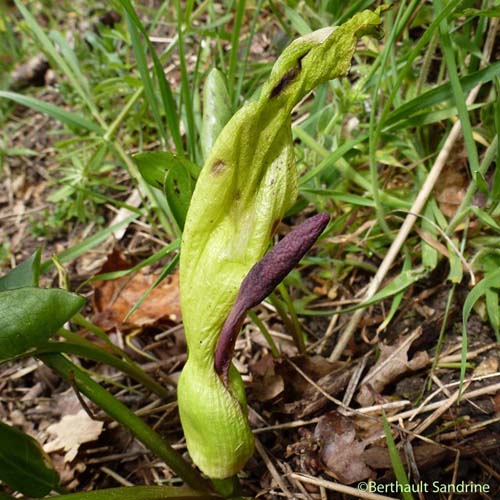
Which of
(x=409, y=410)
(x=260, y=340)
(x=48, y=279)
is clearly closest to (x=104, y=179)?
(x=48, y=279)

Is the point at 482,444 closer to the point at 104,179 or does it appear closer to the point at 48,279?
the point at 48,279

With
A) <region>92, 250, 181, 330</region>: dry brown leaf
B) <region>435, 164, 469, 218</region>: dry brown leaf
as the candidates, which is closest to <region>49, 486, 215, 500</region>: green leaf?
<region>92, 250, 181, 330</region>: dry brown leaf

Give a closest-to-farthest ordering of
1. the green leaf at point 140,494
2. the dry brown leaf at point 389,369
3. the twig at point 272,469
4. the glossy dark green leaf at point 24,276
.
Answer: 1. the green leaf at point 140,494
2. the glossy dark green leaf at point 24,276
3. the twig at point 272,469
4. the dry brown leaf at point 389,369

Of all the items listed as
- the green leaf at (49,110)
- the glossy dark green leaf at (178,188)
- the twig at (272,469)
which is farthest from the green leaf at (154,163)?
the twig at (272,469)

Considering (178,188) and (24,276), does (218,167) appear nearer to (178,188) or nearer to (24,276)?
(178,188)

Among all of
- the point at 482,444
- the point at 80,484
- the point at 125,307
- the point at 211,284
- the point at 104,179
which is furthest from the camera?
the point at 104,179

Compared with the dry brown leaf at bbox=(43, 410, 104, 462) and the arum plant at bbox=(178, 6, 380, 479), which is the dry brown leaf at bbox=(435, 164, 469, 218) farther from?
the dry brown leaf at bbox=(43, 410, 104, 462)

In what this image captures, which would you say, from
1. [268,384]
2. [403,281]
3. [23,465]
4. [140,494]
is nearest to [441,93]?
[403,281]

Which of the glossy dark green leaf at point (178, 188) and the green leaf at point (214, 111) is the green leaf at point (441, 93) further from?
the glossy dark green leaf at point (178, 188)
